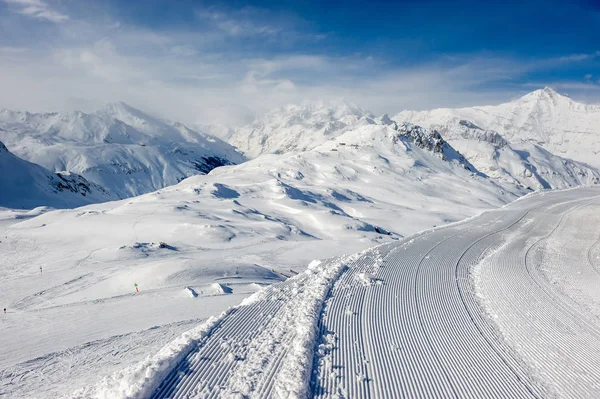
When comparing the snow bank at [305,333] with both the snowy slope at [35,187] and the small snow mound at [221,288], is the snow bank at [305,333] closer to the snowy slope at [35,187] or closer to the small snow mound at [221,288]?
the small snow mound at [221,288]

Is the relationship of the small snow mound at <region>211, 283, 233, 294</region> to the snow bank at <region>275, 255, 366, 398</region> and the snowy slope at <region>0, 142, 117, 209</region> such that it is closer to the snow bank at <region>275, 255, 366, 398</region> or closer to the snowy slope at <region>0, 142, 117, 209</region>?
the snow bank at <region>275, 255, 366, 398</region>

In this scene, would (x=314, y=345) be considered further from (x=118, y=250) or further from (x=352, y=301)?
(x=118, y=250)

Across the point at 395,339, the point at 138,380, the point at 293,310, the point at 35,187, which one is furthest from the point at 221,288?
the point at 35,187

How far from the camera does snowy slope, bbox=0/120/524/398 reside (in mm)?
13758

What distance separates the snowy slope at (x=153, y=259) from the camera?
13758 mm

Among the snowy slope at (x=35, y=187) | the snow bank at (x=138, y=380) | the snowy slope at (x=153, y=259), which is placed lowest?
the snowy slope at (x=35, y=187)

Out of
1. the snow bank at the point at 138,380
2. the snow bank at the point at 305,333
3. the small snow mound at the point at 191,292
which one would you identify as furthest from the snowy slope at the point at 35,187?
the snow bank at the point at 138,380

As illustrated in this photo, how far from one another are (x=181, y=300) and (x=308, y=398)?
1200 centimetres

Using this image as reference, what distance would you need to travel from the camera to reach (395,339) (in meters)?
13.0

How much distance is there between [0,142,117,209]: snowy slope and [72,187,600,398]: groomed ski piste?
128 meters

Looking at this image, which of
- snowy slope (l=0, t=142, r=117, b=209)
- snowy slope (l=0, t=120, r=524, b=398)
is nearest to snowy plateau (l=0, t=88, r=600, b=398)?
snowy slope (l=0, t=120, r=524, b=398)


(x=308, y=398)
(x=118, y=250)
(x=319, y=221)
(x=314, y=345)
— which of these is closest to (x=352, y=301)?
(x=314, y=345)

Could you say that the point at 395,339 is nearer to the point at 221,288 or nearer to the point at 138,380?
the point at 138,380

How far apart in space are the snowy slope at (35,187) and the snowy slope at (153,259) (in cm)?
7641
